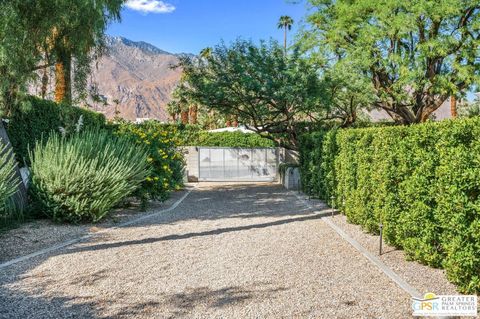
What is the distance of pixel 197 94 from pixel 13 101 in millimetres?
8371

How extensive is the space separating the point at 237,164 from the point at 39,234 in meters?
15.1

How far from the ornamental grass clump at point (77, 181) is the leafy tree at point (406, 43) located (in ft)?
42.5

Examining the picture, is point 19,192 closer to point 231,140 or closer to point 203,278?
point 203,278

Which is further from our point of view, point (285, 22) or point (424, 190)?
point (285, 22)

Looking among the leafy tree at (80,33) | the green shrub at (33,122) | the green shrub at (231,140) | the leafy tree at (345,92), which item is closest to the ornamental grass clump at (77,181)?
the green shrub at (33,122)

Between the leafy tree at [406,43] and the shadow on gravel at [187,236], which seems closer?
the shadow on gravel at [187,236]

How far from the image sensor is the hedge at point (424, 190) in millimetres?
4395

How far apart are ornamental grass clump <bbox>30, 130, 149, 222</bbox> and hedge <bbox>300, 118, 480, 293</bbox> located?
4962 millimetres

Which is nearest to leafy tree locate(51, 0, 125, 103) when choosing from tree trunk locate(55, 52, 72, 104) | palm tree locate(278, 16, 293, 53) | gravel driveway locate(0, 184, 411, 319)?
tree trunk locate(55, 52, 72, 104)

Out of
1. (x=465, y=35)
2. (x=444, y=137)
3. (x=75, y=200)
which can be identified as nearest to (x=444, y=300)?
(x=444, y=137)

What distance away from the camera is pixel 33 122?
10.6 metres

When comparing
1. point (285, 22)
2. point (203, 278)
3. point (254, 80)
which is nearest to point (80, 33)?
point (254, 80)

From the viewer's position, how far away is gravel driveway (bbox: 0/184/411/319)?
13.2 ft

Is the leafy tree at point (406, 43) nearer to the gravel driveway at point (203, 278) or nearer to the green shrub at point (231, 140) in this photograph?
the green shrub at point (231, 140)
